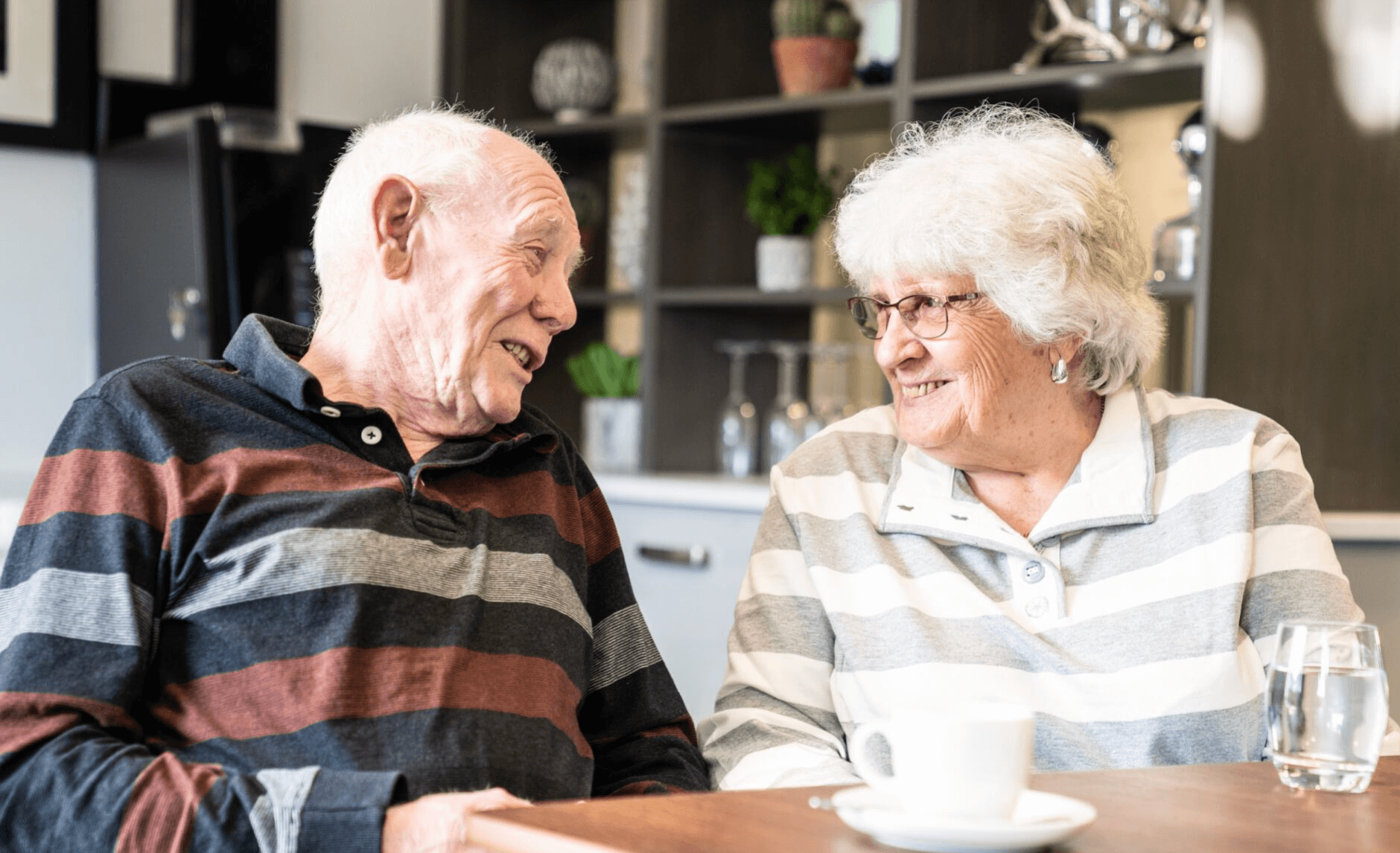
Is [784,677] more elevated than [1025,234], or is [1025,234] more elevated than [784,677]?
[1025,234]

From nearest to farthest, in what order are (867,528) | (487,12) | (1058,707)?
(1058,707)
(867,528)
(487,12)

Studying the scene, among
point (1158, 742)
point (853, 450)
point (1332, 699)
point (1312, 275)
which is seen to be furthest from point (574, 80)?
point (1332, 699)

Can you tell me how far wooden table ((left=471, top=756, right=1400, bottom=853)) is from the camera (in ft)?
2.81

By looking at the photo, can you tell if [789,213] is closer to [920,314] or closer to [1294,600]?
[920,314]

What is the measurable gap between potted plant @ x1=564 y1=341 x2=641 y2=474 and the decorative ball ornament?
0.57 m

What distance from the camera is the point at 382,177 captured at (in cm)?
147

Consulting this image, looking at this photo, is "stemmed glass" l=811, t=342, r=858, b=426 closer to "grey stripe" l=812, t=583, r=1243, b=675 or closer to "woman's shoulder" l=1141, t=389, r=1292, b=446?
"woman's shoulder" l=1141, t=389, r=1292, b=446

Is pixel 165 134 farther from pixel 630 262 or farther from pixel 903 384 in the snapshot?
pixel 903 384

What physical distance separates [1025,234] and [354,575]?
0.81 meters

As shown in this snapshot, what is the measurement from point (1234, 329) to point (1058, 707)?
1099 millimetres

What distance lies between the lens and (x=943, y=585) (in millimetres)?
1563

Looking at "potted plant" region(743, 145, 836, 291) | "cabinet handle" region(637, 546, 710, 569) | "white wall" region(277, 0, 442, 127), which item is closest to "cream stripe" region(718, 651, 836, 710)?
"cabinet handle" region(637, 546, 710, 569)

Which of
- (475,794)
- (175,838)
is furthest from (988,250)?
(175,838)

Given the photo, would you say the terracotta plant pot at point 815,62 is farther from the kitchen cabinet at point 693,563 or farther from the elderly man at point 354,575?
the elderly man at point 354,575
